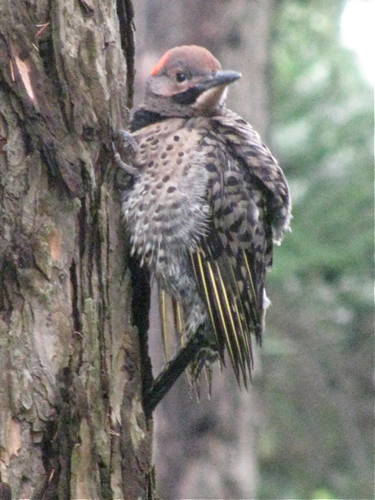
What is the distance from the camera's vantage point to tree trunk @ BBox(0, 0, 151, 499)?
7.80 ft

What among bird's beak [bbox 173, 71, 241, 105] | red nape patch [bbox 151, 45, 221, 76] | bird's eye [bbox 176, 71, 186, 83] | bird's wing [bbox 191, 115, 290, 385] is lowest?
bird's wing [bbox 191, 115, 290, 385]

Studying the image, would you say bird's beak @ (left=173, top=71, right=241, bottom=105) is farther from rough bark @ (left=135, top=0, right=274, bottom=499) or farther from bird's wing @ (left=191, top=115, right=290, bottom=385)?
rough bark @ (left=135, top=0, right=274, bottom=499)

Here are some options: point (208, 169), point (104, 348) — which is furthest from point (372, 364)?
point (104, 348)

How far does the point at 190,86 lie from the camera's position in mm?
3914

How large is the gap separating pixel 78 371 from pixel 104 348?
164 millimetres

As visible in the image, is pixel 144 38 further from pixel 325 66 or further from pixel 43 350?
pixel 43 350

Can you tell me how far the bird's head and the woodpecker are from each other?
0.27m

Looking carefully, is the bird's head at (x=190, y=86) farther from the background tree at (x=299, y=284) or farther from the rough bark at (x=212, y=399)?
the background tree at (x=299, y=284)

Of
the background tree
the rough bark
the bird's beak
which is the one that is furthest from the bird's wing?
the background tree

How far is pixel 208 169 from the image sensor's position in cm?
332

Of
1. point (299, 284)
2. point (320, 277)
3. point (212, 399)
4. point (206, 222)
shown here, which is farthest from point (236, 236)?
point (299, 284)

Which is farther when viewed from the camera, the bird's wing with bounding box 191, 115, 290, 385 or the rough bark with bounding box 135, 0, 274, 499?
the rough bark with bounding box 135, 0, 274, 499

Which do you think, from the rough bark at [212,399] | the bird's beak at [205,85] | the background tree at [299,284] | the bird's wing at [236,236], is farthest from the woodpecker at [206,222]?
the background tree at [299,284]

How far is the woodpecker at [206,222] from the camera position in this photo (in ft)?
10.8
